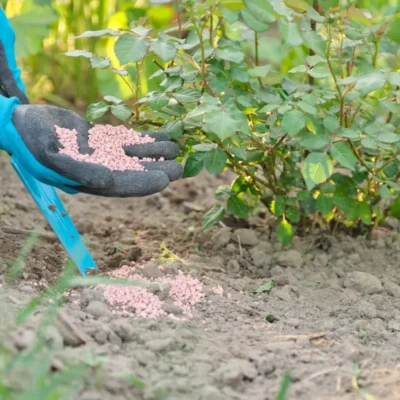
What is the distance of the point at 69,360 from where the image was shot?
1.21 meters

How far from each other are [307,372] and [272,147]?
65cm

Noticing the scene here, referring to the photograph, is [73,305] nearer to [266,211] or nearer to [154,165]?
[154,165]

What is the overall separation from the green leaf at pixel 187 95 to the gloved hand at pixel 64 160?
0.12 metres

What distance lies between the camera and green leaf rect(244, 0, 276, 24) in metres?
1.55

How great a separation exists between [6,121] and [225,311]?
69 cm

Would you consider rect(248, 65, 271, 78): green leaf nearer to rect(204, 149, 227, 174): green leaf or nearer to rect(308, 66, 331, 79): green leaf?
rect(308, 66, 331, 79): green leaf

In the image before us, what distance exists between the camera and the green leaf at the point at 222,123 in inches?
58.0

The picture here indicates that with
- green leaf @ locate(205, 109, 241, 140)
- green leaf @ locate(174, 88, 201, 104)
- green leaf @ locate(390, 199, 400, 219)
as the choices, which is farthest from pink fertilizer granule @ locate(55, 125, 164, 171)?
green leaf @ locate(390, 199, 400, 219)

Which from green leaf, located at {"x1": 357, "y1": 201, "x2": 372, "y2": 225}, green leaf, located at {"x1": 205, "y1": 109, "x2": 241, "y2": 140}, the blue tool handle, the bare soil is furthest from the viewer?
green leaf, located at {"x1": 357, "y1": 201, "x2": 372, "y2": 225}

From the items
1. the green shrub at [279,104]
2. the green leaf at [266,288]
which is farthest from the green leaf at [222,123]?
the green leaf at [266,288]

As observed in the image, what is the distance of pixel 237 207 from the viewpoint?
1940 millimetres

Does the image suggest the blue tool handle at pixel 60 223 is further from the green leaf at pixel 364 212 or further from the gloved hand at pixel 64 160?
the green leaf at pixel 364 212

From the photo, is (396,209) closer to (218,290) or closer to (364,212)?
(364,212)

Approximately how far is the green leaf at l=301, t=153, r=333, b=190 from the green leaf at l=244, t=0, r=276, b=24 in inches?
13.3
